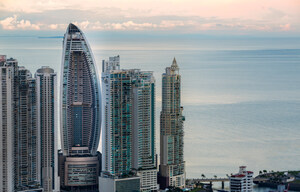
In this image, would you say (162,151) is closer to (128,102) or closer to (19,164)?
(128,102)

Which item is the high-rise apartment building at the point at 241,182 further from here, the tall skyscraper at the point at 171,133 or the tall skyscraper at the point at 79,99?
the tall skyscraper at the point at 79,99

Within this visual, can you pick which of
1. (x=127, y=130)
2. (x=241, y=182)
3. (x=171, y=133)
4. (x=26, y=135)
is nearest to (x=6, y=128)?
(x=26, y=135)

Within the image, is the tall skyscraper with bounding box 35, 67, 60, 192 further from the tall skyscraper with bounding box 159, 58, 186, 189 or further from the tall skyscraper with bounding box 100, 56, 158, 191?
the tall skyscraper with bounding box 159, 58, 186, 189

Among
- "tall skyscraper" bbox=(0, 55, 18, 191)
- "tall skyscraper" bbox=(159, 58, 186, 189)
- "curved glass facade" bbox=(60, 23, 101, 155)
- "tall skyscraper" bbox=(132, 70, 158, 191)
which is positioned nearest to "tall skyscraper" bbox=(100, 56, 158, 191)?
"tall skyscraper" bbox=(132, 70, 158, 191)

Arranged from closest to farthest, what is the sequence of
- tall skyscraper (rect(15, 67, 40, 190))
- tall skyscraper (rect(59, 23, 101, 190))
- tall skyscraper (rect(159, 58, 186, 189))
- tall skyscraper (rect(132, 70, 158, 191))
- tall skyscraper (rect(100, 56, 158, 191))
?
1. tall skyscraper (rect(15, 67, 40, 190))
2. tall skyscraper (rect(100, 56, 158, 191))
3. tall skyscraper (rect(132, 70, 158, 191))
4. tall skyscraper (rect(159, 58, 186, 189))
5. tall skyscraper (rect(59, 23, 101, 190))

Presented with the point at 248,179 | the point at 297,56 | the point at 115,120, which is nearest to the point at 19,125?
the point at 115,120

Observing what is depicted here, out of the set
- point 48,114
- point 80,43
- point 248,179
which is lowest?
point 248,179

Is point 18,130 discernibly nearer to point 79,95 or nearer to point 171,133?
point 79,95
